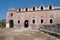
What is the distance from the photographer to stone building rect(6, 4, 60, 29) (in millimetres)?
40594

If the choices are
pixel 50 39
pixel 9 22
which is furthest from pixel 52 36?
pixel 9 22

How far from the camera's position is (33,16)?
42.8 m

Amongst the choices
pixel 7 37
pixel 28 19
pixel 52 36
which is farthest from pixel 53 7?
pixel 7 37

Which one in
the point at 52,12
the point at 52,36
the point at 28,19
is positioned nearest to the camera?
the point at 52,36

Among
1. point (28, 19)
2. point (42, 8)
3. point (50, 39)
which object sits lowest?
point (50, 39)

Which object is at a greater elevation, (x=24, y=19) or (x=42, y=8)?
(x=42, y=8)

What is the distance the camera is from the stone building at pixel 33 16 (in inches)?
1598

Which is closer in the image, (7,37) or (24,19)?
(7,37)

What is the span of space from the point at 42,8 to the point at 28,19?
4.89 meters

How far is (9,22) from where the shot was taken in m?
45.2

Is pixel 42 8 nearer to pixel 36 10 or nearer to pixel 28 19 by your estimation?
pixel 36 10

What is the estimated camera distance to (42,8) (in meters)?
42.3

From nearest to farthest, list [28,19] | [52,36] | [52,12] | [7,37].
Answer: [7,37] < [52,36] < [52,12] < [28,19]

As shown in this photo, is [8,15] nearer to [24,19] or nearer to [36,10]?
[24,19]
